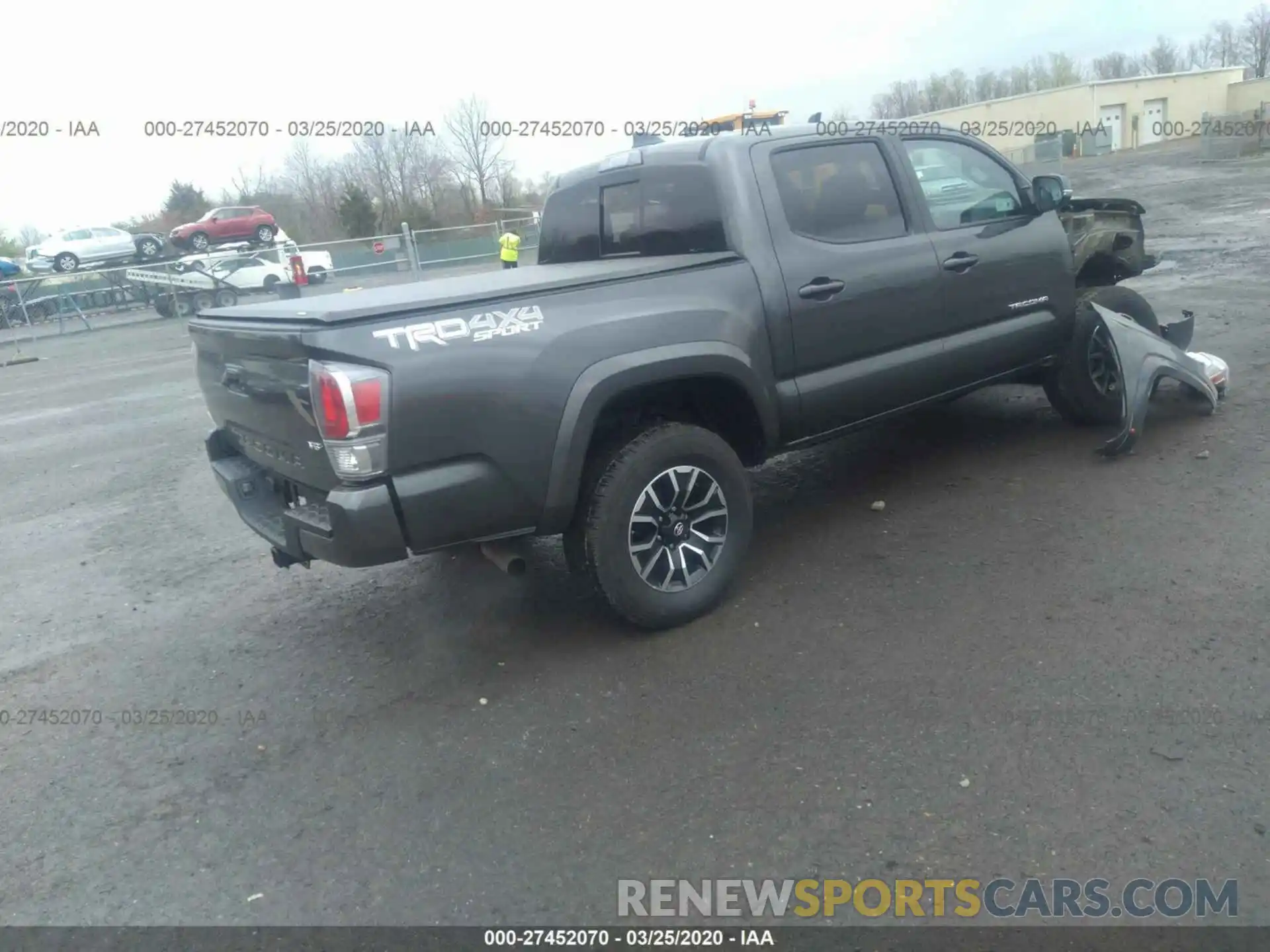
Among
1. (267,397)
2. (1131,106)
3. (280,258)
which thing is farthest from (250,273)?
(1131,106)

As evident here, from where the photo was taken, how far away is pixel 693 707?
11.7 feet

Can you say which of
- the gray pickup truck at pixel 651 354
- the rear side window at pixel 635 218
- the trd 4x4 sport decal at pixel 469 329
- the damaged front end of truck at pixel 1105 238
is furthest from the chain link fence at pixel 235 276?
the trd 4x4 sport decal at pixel 469 329

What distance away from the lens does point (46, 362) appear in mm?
18906

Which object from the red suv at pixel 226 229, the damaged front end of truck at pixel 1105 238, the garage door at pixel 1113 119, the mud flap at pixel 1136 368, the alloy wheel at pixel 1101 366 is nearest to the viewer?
the mud flap at pixel 1136 368

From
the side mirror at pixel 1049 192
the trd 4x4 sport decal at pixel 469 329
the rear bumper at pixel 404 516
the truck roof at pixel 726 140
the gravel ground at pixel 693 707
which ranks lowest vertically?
the gravel ground at pixel 693 707

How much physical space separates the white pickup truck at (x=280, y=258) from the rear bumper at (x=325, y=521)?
2168cm

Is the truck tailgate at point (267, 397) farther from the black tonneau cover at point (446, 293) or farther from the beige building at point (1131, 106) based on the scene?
the beige building at point (1131, 106)

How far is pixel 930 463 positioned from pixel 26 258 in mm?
33627

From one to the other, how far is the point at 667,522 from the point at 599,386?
710mm

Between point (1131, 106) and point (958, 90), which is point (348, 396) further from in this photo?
point (958, 90)

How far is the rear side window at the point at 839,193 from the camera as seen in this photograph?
4566 millimetres

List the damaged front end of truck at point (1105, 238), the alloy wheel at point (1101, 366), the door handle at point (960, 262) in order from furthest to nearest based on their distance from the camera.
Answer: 1. the damaged front end of truck at point (1105, 238)
2. the alloy wheel at point (1101, 366)
3. the door handle at point (960, 262)

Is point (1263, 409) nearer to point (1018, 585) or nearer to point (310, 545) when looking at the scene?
point (1018, 585)

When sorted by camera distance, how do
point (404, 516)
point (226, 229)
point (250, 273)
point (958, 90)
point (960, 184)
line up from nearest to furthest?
point (404, 516) → point (960, 184) → point (250, 273) → point (226, 229) → point (958, 90)
